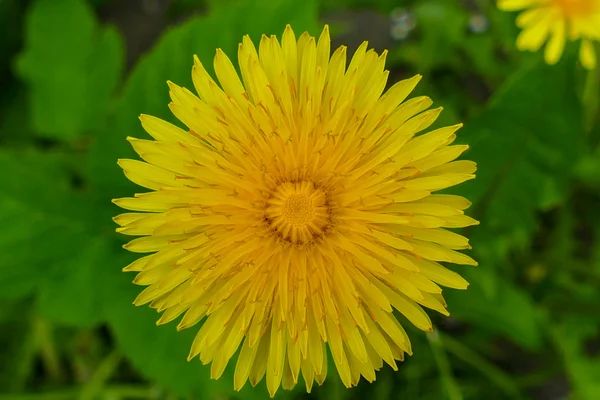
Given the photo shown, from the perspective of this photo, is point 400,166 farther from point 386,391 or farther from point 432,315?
point 386,391

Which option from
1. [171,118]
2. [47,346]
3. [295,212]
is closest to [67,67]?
[171,118]

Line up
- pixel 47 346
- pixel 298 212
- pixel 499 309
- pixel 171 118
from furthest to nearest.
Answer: pixel 47 346 < pixel 499 309 < pixel 171 118 < pixel 298 212

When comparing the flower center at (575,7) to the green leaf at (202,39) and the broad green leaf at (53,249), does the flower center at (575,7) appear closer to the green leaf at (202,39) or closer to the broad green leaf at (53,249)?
the green leaf at (202,39)

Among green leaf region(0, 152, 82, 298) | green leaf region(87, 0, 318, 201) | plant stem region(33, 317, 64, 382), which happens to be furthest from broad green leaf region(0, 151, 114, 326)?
plant stem region(33, 317, 64, 382)

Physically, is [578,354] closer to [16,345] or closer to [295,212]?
[295,212]

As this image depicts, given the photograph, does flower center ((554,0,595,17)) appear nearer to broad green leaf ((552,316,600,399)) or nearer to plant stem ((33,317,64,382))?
broad green leaf ((552,316,600,399))

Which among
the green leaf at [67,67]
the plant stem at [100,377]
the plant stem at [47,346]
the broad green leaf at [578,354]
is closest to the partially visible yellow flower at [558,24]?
the broad green leaf at [578,354]
